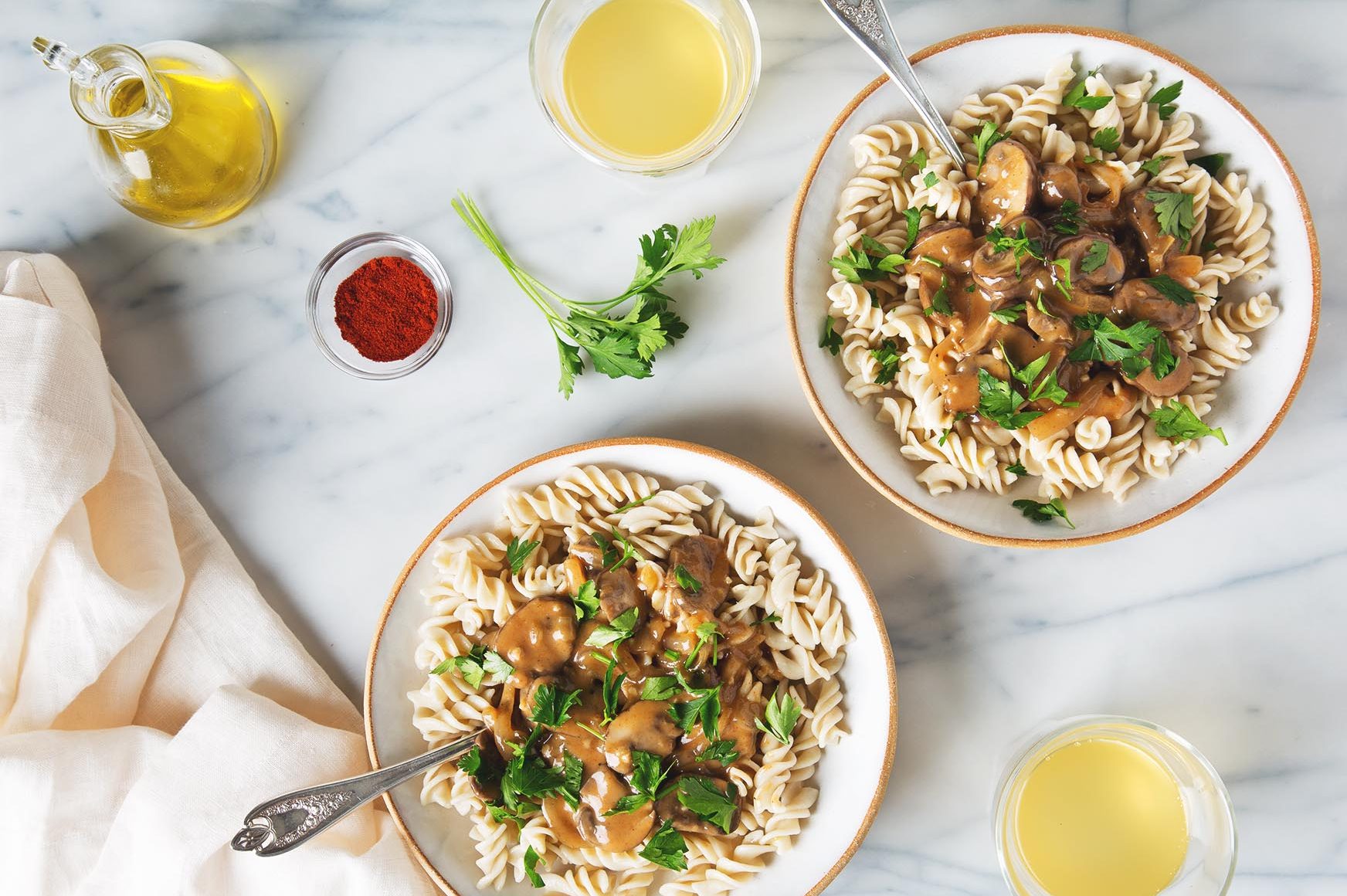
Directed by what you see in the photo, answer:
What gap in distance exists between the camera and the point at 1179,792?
3438mm

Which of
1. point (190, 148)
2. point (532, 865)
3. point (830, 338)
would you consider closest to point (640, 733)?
point (532, 865)

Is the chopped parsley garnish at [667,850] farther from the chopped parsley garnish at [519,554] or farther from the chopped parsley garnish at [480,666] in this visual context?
the chopped parsley garnish at [519,554]

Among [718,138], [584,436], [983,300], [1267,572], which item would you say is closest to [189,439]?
[584,436]

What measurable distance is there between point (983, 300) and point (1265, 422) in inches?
38.8

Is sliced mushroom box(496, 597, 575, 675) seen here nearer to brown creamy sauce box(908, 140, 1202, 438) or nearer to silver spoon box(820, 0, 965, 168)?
brown creamy sauce box(908, 140, 1202, 438)

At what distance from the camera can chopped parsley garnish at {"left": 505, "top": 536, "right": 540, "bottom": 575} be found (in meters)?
3.29

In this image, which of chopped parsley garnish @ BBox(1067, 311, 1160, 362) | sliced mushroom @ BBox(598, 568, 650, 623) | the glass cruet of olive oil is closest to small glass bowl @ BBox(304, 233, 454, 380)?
the glass cruet of olive oil

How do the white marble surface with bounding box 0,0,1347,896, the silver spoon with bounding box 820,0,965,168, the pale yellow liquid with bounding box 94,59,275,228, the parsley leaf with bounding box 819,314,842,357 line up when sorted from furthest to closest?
the white marble surface with bounding box 0,0,1347,896 → the pale yellow liquid with bounding box 94,59,275,228 → the parsley leaf with bounding box 819,314,842,357 → the silver spoon with bounding box 820,0,965,168

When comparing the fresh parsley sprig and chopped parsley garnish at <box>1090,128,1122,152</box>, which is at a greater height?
chopped parsley garnish at <box>1090,128,1122,152</box>

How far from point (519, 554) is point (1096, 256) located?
2082mm

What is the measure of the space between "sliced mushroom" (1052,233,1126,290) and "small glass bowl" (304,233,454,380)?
7.14 ft

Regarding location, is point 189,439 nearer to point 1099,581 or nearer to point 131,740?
point 131,740

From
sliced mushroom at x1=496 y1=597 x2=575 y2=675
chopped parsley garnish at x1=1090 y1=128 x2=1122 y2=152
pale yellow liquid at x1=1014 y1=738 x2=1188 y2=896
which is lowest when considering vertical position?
pale yellow liquid at x1=1014 y1=738 x2=1188 y2=896

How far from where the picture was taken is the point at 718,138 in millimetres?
3348
